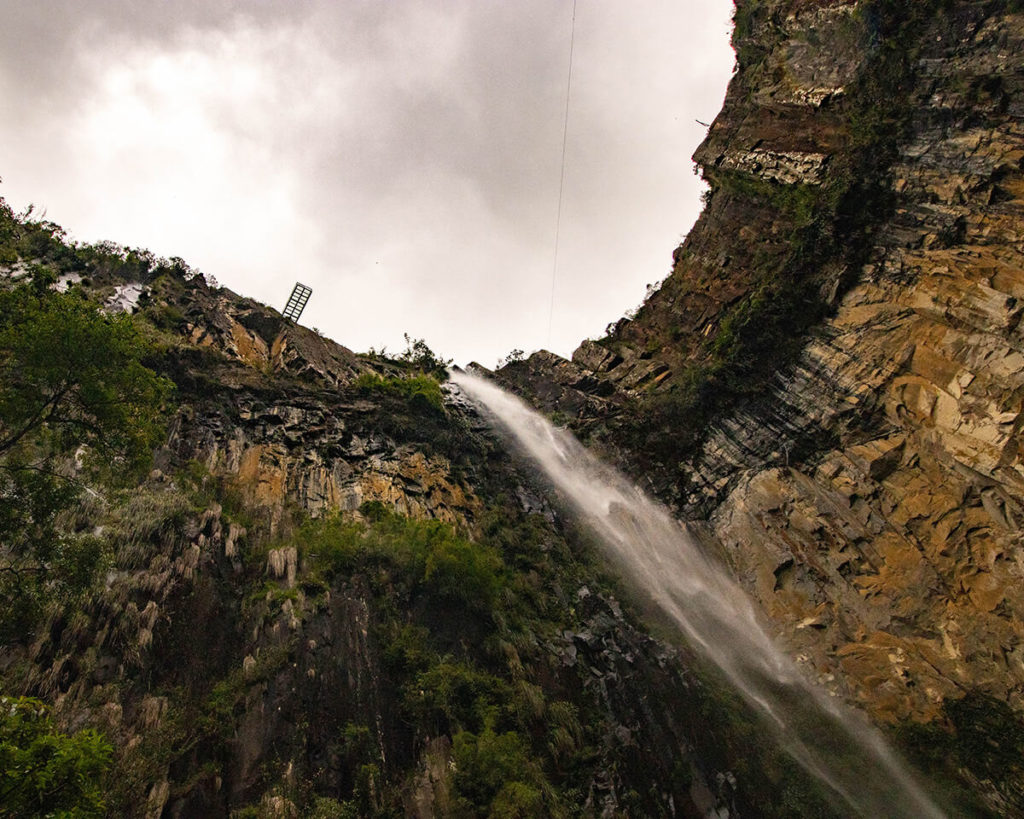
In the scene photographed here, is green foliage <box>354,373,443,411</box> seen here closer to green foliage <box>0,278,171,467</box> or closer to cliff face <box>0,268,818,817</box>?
cliff face <box>0,268,818,817</box>

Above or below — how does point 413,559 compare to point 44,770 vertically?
above

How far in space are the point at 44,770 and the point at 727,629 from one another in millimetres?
20555

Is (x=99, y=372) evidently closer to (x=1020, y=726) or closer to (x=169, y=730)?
(x=169, y=730)

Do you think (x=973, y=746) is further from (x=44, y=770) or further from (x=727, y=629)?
(x=44, y=770)

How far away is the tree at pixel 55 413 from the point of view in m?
10.9

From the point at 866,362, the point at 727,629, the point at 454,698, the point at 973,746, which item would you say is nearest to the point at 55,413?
the point at 454,698

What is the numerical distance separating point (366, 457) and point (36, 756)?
1891 cm

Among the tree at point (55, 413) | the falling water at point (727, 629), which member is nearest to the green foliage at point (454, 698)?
the tree at point (55, 413)

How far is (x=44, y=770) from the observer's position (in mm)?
6977

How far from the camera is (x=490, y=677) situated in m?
16.9

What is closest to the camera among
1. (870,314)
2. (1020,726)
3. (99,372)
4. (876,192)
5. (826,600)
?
(99,372)

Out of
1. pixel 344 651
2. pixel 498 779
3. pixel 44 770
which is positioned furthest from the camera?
pixel 344 651

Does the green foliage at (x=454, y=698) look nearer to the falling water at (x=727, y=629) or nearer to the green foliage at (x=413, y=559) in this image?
the green foliage at (x=413, y=559)

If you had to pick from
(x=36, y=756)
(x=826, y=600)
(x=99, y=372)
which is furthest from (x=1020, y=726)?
(x=99, y=372)
